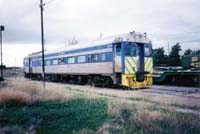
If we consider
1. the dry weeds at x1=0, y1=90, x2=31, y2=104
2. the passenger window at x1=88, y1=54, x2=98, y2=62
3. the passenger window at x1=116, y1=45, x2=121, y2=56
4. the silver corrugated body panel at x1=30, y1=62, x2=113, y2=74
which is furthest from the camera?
the passenger window at x1=88, y1=54, x2=98, y2=62

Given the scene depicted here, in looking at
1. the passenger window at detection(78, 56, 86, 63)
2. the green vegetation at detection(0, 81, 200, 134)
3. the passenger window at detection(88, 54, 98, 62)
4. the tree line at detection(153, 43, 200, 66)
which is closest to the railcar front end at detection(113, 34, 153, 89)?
the passenger window at detection(88, 54, 98, 62)

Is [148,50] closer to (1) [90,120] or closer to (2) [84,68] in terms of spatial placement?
(2) [84,68]

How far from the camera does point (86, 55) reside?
82.4 ft

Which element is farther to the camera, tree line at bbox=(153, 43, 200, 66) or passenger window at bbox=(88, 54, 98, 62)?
tree line at bbox=(153, 43, 200, 66)

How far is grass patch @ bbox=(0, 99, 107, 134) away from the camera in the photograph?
8.66 metres

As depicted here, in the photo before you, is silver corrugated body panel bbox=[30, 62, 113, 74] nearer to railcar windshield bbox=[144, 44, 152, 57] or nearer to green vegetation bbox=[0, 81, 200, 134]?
railcar windshield bbox=[144, 44, 152, 57]

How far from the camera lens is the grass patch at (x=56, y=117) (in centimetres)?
866

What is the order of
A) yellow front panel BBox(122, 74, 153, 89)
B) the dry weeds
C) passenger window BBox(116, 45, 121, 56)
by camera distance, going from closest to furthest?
1. the dry weeds
2. yellow front panel BBox(122, 74, 153, 89)
3. passenger window BBox(116, 45, 121, 56)

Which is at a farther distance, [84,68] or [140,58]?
[84,68]

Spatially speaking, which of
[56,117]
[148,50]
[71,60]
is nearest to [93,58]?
[148,50]

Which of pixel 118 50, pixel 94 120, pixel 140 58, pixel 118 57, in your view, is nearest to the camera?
pixel 94 120

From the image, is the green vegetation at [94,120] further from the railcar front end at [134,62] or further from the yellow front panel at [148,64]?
the yellow front panel at [148,64]

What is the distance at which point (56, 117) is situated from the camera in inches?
397

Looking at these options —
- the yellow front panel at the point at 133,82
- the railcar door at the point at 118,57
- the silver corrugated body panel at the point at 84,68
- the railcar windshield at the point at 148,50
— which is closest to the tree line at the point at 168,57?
the silver corrugated body panel at the point at 84,68
